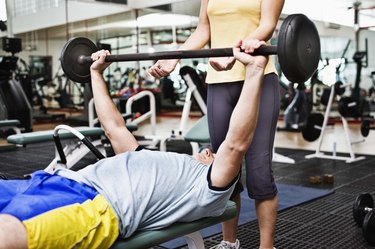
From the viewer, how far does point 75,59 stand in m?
1.84

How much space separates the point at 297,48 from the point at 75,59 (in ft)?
3.19

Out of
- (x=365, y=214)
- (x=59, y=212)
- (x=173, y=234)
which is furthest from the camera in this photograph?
(x=365, y=214)

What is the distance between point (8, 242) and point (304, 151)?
14.8 ft

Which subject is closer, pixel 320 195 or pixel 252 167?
pixel 252 167

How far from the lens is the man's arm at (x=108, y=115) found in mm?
1660

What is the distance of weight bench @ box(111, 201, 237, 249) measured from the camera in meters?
1.28

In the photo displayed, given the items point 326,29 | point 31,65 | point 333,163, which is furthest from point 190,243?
point 326,29

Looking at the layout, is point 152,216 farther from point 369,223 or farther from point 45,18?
point 45,18

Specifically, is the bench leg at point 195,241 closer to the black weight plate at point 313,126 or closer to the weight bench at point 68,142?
the weight bench at point 68,142

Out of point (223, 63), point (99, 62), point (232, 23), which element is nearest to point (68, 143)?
point (99, 62)

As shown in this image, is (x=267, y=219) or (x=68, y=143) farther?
(x=68, y=143)

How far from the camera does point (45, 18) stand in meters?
7.45

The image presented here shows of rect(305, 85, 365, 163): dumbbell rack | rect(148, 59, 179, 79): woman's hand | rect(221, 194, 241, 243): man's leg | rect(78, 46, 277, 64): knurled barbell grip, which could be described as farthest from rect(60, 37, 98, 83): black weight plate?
rect(305, 85, 365, 163): dumbbell rack

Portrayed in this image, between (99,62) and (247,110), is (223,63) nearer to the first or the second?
(247,110)
